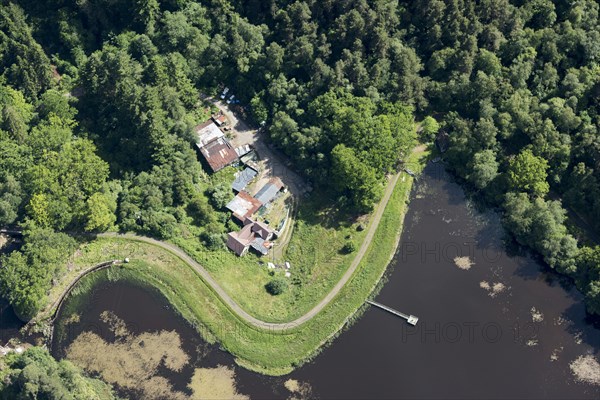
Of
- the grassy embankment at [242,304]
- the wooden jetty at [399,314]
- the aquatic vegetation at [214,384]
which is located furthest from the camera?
the wooden jetty at [399,314]

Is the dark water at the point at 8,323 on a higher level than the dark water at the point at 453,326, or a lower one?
higher

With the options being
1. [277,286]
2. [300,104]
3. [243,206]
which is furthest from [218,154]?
[277,286]

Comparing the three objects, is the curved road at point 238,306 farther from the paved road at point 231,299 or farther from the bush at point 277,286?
the bush at point 277,286

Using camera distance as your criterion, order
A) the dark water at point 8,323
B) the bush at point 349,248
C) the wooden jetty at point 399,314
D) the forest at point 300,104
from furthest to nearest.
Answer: the bush at point 349,248
the forest at point 300,104
the wooden jetty at point 399,314
the dark water at point 8,323

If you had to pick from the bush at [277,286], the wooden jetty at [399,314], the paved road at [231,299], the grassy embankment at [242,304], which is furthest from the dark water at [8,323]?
the wooden jetty at [399,314]

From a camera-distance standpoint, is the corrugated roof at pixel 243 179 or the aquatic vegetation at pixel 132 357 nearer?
the aquatic vegetation at pixel 132 357

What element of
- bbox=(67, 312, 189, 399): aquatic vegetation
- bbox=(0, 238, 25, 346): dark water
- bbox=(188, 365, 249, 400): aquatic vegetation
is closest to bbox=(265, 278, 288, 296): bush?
bbox=(188, 365, 249, 400): aquatic vegetation

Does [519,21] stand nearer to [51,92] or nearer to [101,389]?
[51,92]
